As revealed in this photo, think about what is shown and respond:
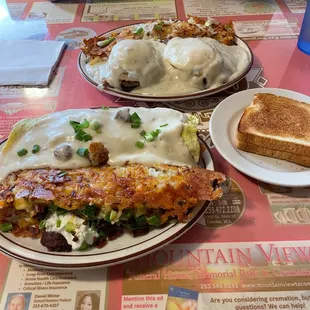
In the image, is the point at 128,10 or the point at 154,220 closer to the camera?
the point at 154,220

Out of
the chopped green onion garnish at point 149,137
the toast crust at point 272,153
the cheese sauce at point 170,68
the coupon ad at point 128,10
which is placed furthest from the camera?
the coupon ad at point 128,10

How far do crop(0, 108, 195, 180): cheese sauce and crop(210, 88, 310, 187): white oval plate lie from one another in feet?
0.55

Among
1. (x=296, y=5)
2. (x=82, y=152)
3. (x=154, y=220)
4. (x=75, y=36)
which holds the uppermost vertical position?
(x=82, y=152)

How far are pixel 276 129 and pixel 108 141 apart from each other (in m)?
0.69

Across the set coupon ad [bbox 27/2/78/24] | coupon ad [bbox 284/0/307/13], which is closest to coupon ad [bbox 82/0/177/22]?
coupon ad [bbox 27/2/78/24]

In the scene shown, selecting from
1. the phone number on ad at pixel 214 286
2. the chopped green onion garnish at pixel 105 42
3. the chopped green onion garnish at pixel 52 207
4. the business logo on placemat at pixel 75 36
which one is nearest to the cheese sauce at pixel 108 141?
the chopped green onion garnish at pixel 52 207

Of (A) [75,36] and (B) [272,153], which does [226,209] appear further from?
(A) [75,36]

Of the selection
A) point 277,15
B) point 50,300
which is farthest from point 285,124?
point 277,15

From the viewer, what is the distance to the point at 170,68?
1.72m

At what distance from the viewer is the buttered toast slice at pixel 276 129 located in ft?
4.23

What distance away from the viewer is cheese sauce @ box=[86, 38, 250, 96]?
1641mm

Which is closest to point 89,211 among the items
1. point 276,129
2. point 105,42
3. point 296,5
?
point 276,129

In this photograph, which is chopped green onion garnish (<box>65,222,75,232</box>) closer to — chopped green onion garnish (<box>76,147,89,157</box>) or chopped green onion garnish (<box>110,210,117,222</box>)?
chopped green onion garnish (<box>110,210,117,222</box>)

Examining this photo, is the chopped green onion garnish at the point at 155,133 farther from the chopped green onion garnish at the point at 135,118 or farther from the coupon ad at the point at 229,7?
the coupon ad at the point at 229,7
